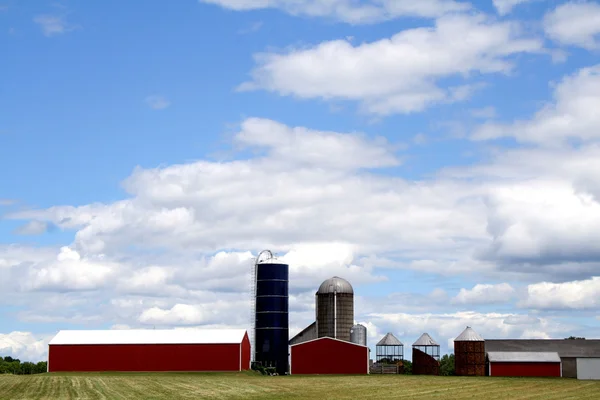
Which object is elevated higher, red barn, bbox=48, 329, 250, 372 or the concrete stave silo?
the concrete stave silo

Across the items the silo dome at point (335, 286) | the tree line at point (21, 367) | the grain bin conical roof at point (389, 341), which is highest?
the silo dome at point (335, 286)

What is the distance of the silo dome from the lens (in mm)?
79500

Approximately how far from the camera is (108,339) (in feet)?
248

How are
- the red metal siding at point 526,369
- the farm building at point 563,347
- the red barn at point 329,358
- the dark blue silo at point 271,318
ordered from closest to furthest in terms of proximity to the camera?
the red barn at point 329,358 < the red metal siding at point 526,369 < the dark blue silo at point 271,318 < the farm building at point 563,347

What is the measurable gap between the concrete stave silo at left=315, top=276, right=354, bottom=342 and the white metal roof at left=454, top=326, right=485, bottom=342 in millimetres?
10731

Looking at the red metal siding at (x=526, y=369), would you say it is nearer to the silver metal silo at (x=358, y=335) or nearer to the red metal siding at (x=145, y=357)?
the silver metal silo at (x=358, y=335)

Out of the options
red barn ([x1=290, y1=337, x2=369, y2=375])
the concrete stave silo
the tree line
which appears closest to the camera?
red barn ([x1=290, y1=337, x2=369, y2=375])

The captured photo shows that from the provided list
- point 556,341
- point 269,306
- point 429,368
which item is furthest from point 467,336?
point 269,306

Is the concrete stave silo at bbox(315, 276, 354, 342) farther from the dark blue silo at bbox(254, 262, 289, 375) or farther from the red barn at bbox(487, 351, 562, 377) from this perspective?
the red barn at bbox(487, 351, 562, 377)

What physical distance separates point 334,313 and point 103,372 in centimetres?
2281

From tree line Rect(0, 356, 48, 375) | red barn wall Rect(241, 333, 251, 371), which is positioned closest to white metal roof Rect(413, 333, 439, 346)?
red barn wall Rect(241, 333, 251, 371)

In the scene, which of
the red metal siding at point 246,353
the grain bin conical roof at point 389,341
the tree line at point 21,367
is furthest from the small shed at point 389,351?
the tree line at point 21,367

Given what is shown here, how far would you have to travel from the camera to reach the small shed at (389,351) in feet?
261

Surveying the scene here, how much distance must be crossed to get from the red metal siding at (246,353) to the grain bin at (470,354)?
19.9m
